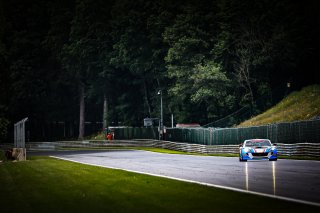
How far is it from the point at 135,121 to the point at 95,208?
71275 mm

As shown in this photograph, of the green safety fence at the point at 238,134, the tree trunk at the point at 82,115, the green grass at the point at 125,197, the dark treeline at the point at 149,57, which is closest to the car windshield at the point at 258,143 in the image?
the green safety fence at the point at 238,134

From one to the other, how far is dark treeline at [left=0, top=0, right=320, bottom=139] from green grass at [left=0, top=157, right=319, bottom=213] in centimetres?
3763

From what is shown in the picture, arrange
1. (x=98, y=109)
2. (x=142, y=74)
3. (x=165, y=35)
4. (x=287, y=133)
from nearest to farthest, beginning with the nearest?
(x=287, y=133) < (x=165, y=35) < (x=142, y=74) < (x=98, y=109)

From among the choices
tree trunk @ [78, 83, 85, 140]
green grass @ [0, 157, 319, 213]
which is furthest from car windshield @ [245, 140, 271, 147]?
tree trunk @ [78, 83, 85, 140]

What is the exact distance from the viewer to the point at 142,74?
79.8m

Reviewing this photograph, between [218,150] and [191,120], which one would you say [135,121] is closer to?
[191,120]

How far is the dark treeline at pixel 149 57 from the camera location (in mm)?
63562

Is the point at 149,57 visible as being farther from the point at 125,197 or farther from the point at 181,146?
the point at 125,197

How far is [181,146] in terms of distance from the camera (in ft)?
187

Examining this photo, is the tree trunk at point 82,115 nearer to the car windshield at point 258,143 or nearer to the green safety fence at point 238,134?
the green safety fence at point 238,134

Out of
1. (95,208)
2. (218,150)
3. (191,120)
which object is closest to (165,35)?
(191,120)

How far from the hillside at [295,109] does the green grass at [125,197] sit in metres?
34.8

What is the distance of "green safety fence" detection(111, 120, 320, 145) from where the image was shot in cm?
3567

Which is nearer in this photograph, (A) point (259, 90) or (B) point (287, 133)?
(B) point (287, 133)
